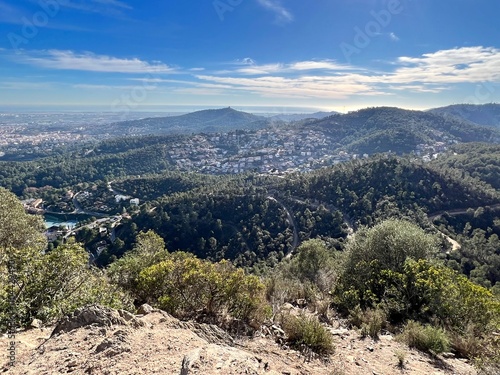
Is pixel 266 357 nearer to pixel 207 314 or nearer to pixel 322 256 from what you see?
pixel 207 314

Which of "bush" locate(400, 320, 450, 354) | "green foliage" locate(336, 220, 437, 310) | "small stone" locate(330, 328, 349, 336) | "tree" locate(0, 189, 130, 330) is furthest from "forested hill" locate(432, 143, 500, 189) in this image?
"tree" locate(0, 189, 130, 330)

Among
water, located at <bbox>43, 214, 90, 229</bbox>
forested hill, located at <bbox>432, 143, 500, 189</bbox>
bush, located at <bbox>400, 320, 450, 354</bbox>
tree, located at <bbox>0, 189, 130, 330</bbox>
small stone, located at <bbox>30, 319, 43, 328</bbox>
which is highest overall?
tree, located at <bbox>0, 189, 130, 330</bbox>

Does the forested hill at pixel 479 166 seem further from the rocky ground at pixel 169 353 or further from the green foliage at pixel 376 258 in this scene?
the rocky ground at pixel 169 353

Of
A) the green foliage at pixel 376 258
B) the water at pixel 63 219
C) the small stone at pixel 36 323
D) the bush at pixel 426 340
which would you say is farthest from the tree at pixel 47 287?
the water at pixel 63 219

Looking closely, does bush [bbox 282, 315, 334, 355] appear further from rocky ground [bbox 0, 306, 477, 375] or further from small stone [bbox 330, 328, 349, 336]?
small stone [bbox 330, 328, 349, 336]

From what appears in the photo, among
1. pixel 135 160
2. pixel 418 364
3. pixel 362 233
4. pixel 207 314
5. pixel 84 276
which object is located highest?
pixel 84 276

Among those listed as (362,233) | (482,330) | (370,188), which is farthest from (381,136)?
(482,330)
